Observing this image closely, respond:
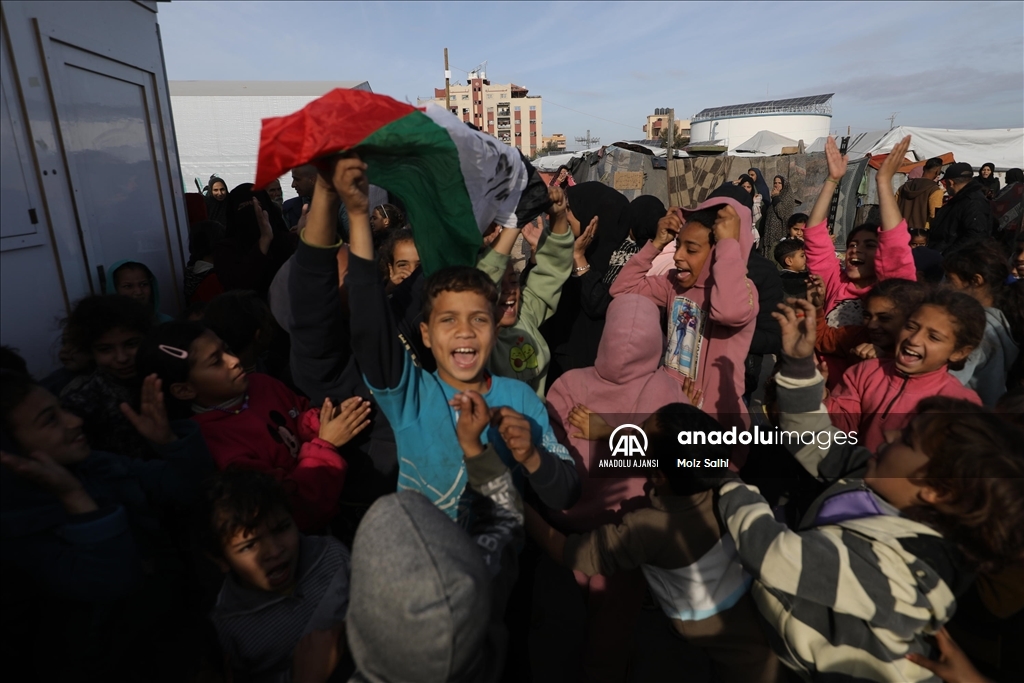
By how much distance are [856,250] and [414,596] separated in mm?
3631

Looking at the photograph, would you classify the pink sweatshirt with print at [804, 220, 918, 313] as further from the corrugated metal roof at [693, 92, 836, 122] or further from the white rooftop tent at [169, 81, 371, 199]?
the corrugated metal roof at [693, 92, 836, 122]

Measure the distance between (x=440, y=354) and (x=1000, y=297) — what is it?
132 inches

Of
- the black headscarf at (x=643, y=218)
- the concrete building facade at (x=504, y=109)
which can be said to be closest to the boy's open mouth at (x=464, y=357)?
the black headscarf at (x=643, y=218)

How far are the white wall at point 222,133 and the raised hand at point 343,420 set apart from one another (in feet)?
51.7

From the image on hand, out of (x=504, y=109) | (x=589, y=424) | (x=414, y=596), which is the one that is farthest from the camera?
(x=504, y=109)

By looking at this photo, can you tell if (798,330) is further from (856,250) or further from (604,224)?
(604,224)

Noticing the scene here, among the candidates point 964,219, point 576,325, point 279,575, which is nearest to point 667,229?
point 576,325

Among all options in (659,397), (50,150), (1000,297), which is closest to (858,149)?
(1000,297)

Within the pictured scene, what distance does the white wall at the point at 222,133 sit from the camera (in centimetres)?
1598

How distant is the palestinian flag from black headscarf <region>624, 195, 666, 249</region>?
185cm

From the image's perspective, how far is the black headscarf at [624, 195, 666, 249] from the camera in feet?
13.9

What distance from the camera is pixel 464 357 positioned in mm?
1834

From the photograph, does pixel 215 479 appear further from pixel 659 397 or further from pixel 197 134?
pixel 197 134

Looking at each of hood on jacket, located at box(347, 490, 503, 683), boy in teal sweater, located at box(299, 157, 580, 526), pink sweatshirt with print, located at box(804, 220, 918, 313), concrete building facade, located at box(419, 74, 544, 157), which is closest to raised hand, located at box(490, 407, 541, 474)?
boy in teal sweater, located at box(299, 157, 580, 526)
